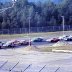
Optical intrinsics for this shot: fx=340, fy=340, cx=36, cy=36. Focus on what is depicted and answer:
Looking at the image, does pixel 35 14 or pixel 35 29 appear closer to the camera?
pixel 35 29

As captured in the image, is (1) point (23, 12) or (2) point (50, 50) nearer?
(2) point (50, 50)

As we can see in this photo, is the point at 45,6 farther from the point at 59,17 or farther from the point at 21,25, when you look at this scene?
the point at 21,25

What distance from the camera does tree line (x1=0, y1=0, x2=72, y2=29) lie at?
78.6m

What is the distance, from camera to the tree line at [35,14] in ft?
258

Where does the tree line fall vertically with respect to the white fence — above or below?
above

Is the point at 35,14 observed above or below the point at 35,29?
above

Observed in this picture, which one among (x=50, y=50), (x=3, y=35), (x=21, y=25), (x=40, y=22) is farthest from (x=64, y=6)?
(x=50, y=50)

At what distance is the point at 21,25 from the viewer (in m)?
78.5

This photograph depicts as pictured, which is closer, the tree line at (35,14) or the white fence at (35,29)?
the white fence at (35,29)

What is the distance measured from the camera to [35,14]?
83625 millimetres

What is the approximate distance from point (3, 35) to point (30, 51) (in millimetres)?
28884

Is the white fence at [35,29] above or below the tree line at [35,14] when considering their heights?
below

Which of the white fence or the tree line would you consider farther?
the tree line

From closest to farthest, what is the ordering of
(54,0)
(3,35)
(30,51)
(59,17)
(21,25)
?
(30,51) → (3,35) → (21,25) → (59,17) → (54,0)
